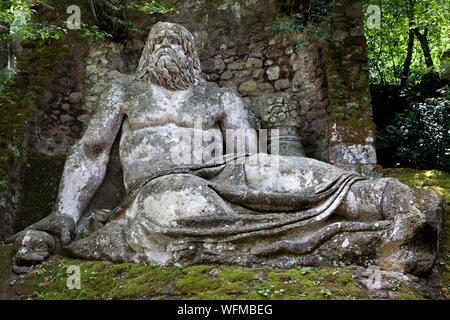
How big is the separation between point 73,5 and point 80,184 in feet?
10.7

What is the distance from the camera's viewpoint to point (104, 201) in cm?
409

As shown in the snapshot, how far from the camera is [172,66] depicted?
416 centimetres

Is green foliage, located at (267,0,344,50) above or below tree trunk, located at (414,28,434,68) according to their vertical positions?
below

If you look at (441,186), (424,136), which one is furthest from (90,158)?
(424,136)

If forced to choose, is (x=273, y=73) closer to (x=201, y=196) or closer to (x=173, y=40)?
(x=173, y=40)

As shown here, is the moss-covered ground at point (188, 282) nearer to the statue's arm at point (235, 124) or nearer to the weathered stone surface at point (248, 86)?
the statue's arm at point (235, 124)

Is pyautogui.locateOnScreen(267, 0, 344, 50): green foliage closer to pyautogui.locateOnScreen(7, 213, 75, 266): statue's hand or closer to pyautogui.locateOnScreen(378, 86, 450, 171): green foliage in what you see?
pyautogui.locateOnScreen(378, 86, 450, 171): green foliage

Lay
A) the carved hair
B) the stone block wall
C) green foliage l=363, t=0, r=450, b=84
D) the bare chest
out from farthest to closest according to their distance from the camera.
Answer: green foliage l=363, t=0, r=450, b=84 → the stone block wall → the carved hair → the bare chest

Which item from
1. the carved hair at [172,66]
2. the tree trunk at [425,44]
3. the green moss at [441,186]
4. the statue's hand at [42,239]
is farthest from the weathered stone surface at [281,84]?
the tree trunk at [425,44]

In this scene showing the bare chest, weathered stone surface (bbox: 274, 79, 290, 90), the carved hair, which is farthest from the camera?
weathered stone surface (bbox: 274, 79, 290, 90)

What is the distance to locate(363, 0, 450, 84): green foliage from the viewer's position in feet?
19.9

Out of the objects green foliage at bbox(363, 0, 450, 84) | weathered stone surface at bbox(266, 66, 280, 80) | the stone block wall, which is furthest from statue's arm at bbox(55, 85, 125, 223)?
green foliage at bbox(363, 0, 450, 84)

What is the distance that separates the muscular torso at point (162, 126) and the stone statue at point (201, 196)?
0.03 ft

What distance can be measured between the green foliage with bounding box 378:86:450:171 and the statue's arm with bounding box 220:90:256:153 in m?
2.05
